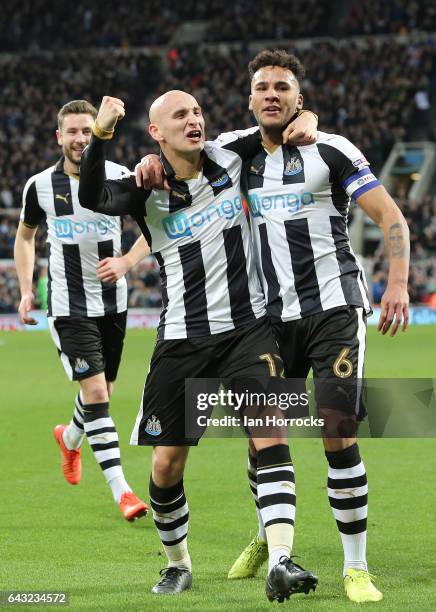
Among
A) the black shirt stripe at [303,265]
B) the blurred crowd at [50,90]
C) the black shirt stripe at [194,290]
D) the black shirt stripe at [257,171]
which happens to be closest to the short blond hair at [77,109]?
the black shirt stripe at [257,171]

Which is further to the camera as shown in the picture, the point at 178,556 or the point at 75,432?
the point at 75,432

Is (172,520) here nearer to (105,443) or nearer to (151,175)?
(151,175)

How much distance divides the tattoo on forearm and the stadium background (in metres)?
1.52

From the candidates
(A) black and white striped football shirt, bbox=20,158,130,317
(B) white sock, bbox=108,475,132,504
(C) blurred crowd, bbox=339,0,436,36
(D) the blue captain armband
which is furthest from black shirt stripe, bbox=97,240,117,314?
(C) blurred crowd, bbox=339,0,436,36

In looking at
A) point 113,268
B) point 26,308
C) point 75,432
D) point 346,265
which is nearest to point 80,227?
point 26,308

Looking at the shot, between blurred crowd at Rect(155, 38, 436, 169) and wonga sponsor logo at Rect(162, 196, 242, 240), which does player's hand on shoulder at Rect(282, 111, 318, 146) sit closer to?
wonga sponsor logo at Rect(162, 196, 242, 240)

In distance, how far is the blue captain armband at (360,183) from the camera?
5.13 meters

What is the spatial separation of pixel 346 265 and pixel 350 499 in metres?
1.11

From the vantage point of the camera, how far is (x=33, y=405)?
13750 millimetres

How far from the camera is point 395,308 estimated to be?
490 cm

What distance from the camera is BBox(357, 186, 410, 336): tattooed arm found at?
4902 millimetres

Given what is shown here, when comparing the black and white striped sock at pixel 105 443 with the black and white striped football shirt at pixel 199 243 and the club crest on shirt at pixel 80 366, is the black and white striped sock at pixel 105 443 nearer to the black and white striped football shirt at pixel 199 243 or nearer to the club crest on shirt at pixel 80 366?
the club crest on shirt at pixel 80 366

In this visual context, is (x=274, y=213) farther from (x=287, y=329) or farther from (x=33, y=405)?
(x=33, y=405)

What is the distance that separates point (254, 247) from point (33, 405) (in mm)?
8854
